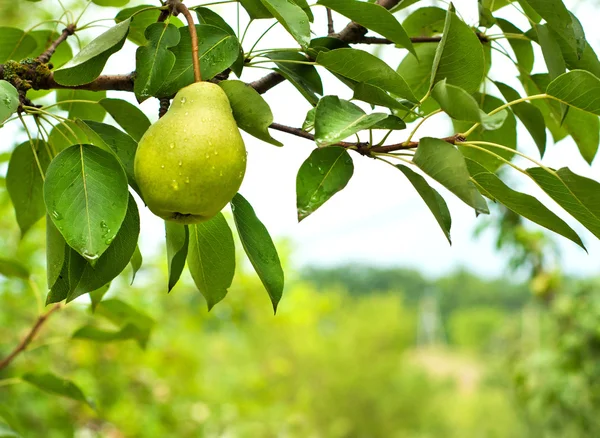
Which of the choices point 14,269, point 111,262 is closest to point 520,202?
point 111,262

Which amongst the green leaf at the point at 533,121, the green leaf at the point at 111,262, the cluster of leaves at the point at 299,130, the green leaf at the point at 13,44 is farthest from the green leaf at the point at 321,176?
the green leaf at the point at 13,44

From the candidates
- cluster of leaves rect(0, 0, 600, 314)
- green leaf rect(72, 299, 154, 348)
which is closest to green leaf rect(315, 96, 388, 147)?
cluster of leaves rect(0, 0, 600, 314)

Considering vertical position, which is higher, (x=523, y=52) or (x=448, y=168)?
(x=523, y=52)

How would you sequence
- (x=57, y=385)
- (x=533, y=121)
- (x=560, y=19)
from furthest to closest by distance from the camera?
(x=57, y=385), (x=533, y=121), (x=560, y=19)

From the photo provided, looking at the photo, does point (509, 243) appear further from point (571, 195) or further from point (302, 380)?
point (302, 380)

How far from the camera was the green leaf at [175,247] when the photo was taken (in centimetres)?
46

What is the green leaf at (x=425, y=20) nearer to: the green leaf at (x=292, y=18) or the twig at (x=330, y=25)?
the twig at (x=330, y=25)

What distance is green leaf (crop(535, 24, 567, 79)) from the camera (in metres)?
0.46

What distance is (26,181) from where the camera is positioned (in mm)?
603

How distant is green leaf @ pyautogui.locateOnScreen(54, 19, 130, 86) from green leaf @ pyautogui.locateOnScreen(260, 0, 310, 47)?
0.28 ft

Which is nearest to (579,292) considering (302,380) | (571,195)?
(571,195)

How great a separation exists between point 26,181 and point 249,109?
0.29m

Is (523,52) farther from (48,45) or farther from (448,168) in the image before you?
(48,45)

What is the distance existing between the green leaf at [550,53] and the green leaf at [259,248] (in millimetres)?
214
